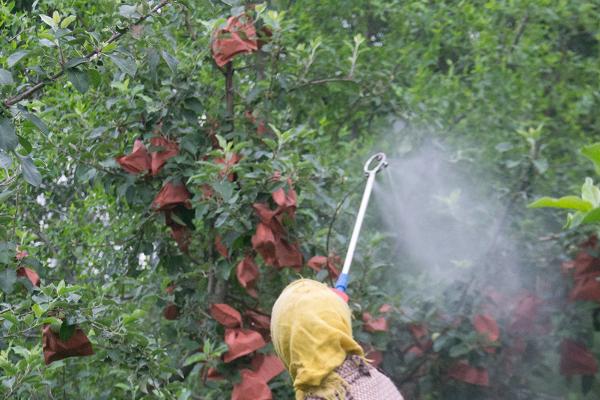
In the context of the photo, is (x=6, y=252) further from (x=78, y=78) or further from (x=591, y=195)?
(x=591, y=195)

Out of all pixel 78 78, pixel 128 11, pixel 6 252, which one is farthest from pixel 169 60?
pixel 6 252

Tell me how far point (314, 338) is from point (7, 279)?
3.49 feet

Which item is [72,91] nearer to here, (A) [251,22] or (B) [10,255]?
(A) [251,22]

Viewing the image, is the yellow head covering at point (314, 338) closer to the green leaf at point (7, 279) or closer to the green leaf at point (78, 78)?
the green leaf at point (78, 78)

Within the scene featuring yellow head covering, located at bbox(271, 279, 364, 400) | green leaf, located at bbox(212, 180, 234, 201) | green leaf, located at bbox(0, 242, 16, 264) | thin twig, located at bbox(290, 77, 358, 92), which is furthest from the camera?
thin twig, located at bbox(290, 77, 358, 92)

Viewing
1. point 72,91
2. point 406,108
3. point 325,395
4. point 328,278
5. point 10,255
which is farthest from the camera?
point 406,108

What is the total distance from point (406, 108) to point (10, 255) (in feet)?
5.52

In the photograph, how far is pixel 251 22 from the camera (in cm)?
297

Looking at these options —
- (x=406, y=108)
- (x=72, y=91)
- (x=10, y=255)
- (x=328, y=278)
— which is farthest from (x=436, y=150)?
(x=10, y=255)

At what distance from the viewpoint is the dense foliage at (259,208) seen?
263cm

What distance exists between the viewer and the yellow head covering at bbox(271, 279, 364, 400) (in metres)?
1.65

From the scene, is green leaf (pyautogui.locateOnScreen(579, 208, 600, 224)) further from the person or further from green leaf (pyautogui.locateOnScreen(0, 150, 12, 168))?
green leaf (pyautogui.locateOnScreen(0, 150, 12, 168))

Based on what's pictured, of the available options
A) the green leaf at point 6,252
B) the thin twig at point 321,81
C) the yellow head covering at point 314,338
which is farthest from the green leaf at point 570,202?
the thin twig at point 321,81

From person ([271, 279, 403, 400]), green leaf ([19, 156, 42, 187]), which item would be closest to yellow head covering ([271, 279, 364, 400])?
person ([271, 279, 403, 400])
